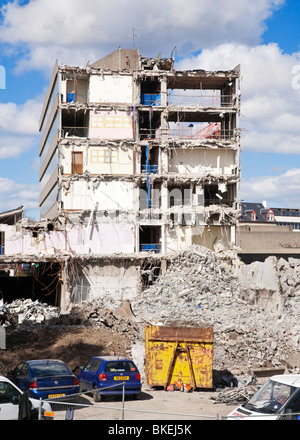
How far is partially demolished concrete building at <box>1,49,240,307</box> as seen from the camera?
47031 millimetres

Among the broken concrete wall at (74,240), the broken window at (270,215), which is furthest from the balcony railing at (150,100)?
the broken window at (270,215)

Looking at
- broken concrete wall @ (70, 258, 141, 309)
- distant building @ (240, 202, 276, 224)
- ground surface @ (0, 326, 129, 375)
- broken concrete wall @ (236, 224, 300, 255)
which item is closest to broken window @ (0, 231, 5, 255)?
broken concrete wall @ (70, 258, 141, 309)

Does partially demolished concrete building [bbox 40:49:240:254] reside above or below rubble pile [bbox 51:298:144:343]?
above

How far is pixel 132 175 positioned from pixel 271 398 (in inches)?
1454

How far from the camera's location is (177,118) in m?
53.0

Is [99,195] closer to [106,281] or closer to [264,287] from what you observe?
[106,281]

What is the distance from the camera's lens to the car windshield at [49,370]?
16.0 metres

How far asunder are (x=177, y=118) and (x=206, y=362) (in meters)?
36.3

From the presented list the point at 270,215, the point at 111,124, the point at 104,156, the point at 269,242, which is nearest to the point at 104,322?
the point at 104,156

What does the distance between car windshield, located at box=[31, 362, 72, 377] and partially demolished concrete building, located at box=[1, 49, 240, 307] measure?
28.5 metres

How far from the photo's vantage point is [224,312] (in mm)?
32781

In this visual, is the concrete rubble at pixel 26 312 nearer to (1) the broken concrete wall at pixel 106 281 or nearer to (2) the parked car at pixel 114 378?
(1) the broken concrete wall at pixel 106 281

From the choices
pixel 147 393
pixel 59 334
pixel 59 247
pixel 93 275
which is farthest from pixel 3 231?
pixel 147 393

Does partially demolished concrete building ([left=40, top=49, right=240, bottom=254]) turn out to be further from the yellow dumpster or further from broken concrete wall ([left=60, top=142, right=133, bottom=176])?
the yellow dumpster
